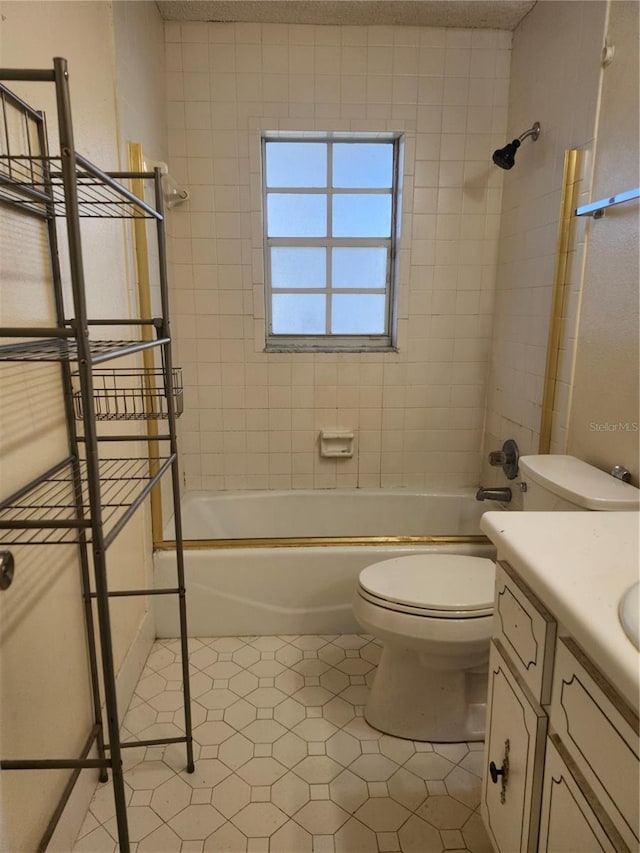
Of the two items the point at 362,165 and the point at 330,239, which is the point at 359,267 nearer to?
the point at 330,239

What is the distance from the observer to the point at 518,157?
2.25 meters

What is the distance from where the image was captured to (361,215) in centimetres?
258

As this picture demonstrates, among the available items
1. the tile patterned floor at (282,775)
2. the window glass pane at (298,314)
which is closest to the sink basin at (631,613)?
the tile patterned floor at (282,775)

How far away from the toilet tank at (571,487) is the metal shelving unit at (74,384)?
996 millimetres

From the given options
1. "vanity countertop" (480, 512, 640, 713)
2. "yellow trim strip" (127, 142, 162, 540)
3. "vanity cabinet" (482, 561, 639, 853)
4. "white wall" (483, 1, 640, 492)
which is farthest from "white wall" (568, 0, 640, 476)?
"yellow trim strip" (127, 142, 162, 540)

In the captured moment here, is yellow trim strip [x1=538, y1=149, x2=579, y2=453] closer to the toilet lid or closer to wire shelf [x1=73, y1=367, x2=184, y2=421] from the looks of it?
the toilet lid

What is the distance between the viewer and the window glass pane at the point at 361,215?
256 centimetres

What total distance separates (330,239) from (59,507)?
6.60ft

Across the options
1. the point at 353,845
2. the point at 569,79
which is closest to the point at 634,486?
the point at 353,845

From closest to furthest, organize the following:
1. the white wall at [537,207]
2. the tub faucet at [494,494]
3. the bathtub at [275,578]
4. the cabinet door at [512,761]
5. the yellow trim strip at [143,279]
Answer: the cabinet door at [512,761] → the white wall at [537,207] → the yellow trim strip at [143,279] → the bathtub at [275,578] → the tub faucet at [494,494]

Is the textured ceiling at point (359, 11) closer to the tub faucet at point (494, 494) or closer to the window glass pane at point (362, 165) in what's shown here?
the window glass pane at point (362, 165)

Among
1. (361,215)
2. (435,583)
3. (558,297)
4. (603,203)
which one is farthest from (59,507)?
(361,215)

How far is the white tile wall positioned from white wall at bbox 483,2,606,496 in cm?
14

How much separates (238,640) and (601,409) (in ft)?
4.95
